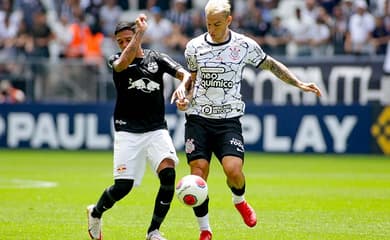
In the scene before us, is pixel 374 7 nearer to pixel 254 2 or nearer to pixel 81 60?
pixel 254 2

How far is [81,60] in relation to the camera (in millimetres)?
27641

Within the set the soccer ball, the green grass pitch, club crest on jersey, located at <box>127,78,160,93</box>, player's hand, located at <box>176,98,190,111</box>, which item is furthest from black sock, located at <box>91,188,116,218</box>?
player's hand, located at <box>176,98,190,111</box>

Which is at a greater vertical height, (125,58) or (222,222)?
(125,58)

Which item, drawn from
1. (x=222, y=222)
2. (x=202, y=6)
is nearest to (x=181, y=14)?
(x=202, y=6)

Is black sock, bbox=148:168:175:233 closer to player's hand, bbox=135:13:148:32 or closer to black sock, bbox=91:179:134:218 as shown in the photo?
black sock, bbox=91:179:134:218

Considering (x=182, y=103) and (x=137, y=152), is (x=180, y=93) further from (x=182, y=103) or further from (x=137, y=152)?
(x=137, y=152)

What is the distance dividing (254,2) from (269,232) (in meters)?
17.9

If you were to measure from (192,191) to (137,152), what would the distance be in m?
0.86

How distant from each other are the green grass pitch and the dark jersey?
53.1 inches

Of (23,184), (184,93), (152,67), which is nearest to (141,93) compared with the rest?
(152,67)

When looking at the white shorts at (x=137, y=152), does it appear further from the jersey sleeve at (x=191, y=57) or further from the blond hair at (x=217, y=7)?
the blond hair at (x=217, y=7)

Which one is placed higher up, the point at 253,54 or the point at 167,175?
the point at 253,54

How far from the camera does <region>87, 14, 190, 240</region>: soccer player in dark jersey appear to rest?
1068 cm

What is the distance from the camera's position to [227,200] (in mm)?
15664
